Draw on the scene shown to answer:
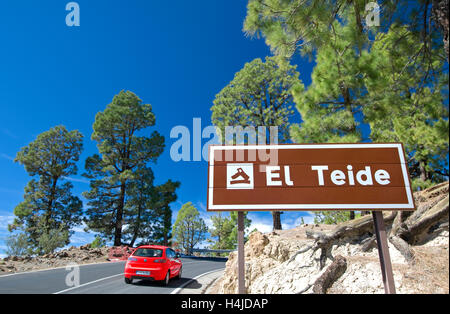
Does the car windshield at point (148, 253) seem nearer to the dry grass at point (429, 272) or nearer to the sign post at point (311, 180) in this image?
the sign post at point (311, 180)

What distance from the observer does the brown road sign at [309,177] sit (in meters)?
4.12

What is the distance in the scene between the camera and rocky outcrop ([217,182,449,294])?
448 centimetres

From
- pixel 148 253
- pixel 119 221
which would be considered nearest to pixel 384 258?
pixel 148 253

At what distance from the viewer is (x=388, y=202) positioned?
4.11 metres

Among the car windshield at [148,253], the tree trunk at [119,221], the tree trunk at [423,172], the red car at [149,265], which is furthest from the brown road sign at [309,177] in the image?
the tree trunk at [119,221]

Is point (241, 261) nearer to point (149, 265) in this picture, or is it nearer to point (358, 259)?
point (358, 259)

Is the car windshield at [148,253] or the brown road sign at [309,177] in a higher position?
the brown road sign at [309,177]

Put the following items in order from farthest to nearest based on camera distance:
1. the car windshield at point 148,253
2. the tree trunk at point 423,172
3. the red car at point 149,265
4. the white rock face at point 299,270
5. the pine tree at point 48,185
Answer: the pine tree at point 48,185
the tree trunk at point 423,172
the car windshield at point 148,253
the red car at point 149,265
the white rock face at point 299,270

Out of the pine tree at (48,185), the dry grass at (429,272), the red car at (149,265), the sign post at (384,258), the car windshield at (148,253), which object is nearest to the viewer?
the sign post at (384,258)

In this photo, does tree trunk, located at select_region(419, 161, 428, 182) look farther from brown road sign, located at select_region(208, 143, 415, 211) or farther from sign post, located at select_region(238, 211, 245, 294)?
sign post, located at select_region(238, 211, 245, 294)

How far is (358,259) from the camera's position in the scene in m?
5.36

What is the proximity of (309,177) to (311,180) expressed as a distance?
0.06 meters

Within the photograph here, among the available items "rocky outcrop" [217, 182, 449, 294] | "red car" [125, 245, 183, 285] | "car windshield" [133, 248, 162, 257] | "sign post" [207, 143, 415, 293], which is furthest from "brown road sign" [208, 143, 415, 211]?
"car windshield" [133, 248, 162, 257]

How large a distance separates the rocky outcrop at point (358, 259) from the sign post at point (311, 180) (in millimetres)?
909
